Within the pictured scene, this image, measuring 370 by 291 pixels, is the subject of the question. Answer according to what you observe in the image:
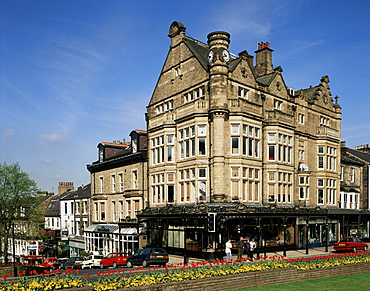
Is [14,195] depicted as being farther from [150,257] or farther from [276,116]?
[276,116]

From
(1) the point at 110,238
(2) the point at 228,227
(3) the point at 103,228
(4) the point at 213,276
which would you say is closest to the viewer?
(4) the point at 213,276

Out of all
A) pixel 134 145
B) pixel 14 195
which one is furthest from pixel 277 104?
pixel 14 195

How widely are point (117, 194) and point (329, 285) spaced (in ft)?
105

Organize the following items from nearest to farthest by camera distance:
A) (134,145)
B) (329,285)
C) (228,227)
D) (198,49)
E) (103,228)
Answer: (329,285) < (228,227) < (198,49) < (134,145) < (103,228)

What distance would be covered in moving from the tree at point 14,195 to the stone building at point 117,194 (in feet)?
26.0

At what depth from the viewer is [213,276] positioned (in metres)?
15.5

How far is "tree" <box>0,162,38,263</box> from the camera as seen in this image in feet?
136

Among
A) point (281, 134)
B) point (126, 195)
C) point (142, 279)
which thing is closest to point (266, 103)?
point (281, 134)

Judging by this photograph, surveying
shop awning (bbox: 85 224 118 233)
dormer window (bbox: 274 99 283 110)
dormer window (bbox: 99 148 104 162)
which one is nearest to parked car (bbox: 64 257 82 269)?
shop awning (bbox: 85 224 118 233)

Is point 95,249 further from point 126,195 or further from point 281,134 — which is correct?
point 281,134

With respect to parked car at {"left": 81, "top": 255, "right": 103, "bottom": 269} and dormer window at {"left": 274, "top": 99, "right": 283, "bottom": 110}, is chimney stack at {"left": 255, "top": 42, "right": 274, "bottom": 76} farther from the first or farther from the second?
parked car at {"left": 81, "top": 255, "right": 103, "bottom": 269}

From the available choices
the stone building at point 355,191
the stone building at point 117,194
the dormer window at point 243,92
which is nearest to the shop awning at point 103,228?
the stone building at point 117,194

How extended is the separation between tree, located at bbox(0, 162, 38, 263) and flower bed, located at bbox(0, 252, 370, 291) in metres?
28.1

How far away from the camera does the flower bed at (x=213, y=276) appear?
1293 cm
